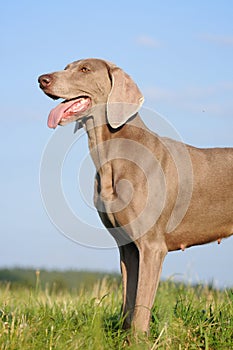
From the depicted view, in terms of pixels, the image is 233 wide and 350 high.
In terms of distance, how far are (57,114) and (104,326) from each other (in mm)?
1812

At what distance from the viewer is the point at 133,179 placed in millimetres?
5824

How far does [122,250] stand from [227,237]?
3.49 ft

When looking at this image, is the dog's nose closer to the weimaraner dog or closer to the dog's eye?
the weimaraner dog

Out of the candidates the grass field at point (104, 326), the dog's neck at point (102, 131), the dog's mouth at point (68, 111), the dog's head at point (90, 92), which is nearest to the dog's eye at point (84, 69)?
the dog's head at point (90, 92)

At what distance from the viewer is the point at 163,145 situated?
20.4 ft

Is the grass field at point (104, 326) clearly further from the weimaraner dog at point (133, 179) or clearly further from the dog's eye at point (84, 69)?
the dog's eye at point (84, 69)

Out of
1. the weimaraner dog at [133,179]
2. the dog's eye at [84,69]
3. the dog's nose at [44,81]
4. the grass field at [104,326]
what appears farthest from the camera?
the dog's eye at [84,69]

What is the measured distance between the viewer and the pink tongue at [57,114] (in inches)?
230

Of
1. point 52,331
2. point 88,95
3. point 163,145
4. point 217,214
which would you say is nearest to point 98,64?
point 88,95

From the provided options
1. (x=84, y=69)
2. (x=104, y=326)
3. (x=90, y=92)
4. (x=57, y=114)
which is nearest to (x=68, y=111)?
(x=57, y=114)

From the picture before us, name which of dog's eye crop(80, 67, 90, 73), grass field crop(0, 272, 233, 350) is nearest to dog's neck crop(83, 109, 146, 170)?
dog's eye crop(80, 67, 90, 73)

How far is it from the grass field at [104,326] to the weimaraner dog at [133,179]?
0.76ft

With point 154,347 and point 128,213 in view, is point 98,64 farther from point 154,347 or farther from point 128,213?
point 154,347

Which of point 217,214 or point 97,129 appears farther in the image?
point 217,214
